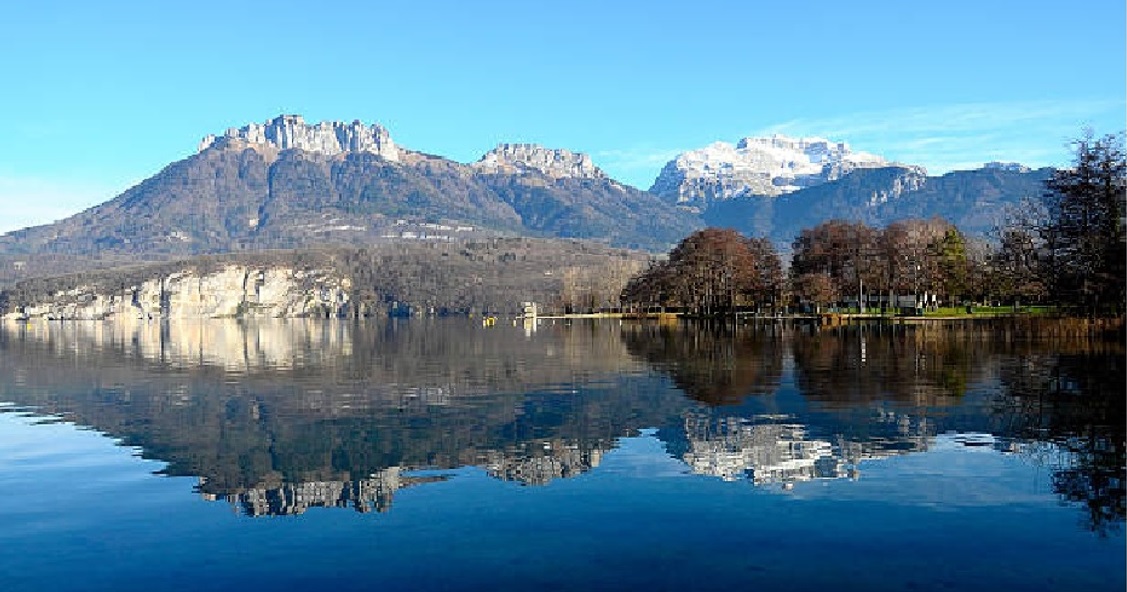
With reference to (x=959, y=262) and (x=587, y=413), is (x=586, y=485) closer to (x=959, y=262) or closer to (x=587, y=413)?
(x=587, y=413)

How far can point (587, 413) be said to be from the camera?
45.4m

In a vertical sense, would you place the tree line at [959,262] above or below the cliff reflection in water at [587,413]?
above

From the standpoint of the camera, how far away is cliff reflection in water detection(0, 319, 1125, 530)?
101ft

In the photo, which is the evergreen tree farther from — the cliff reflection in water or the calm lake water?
the calm lake water

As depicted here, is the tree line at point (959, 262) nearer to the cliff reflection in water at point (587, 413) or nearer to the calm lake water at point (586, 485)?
the cliff reflection in water at point (587, 413)

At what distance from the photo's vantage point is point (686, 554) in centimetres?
2070

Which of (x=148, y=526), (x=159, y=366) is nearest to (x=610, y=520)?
(x=148, y=526)

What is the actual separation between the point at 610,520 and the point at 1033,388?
34677 millimetres

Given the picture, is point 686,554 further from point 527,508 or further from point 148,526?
point 148,526

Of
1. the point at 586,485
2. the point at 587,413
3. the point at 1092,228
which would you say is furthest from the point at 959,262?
the point at 586,485

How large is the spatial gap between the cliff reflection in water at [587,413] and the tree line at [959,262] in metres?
9.99

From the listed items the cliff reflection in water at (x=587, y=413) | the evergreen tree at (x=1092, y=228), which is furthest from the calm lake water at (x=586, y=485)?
the evergreen tree at (x=1092, y=228)

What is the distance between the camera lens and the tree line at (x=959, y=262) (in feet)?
287

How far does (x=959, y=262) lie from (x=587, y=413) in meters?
140
